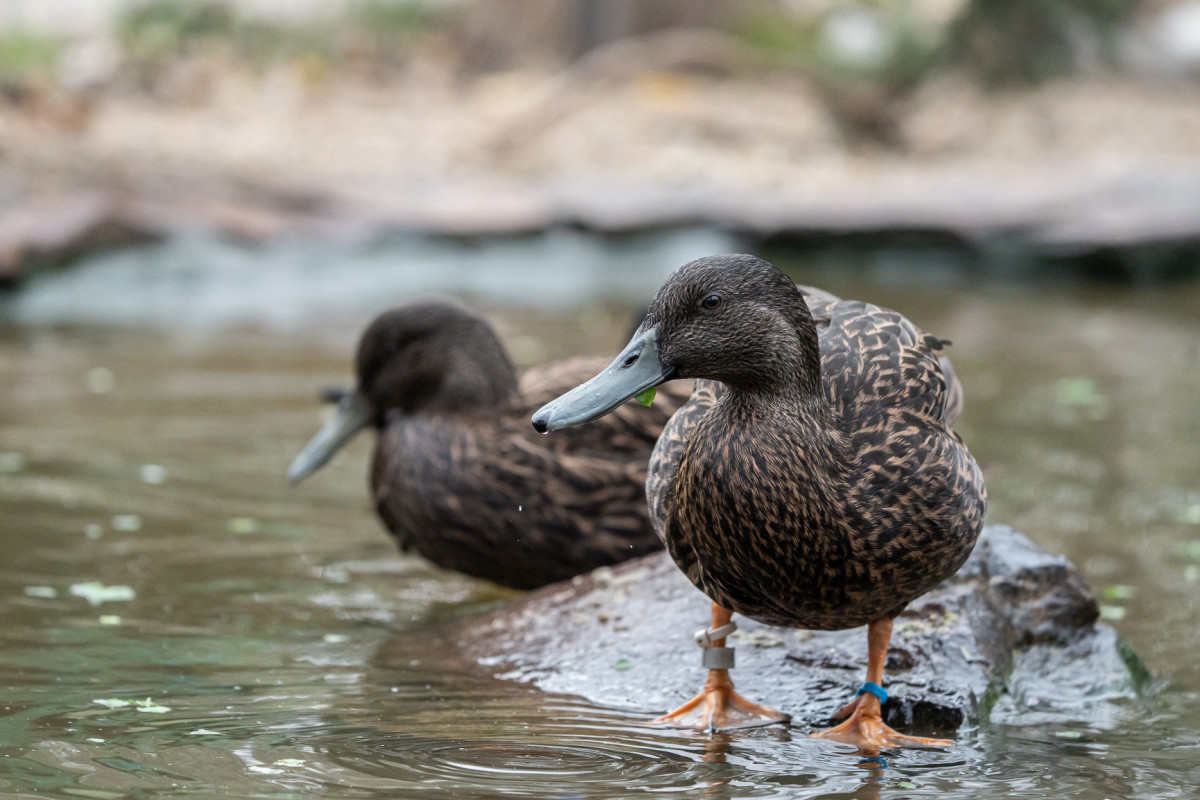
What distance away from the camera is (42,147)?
1150cm

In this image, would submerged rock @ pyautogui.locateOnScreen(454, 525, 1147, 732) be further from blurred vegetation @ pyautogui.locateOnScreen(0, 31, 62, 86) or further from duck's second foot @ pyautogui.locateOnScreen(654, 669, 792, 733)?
blurred vegetation @ pyautogui.locateOnScreen(0, 31, 62, 86)

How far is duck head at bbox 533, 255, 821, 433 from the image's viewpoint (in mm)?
3219

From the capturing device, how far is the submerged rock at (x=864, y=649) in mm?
3871

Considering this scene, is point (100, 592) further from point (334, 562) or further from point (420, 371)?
point (420, 371)

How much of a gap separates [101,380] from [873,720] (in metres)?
5.71

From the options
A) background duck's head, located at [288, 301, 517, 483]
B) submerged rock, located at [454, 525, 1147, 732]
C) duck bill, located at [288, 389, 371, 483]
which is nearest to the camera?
submerged rock, located at [454, 525, 1147, 732]

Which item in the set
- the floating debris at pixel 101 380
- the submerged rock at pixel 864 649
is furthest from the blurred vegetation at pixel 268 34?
the submerged rock at pixel 864 649

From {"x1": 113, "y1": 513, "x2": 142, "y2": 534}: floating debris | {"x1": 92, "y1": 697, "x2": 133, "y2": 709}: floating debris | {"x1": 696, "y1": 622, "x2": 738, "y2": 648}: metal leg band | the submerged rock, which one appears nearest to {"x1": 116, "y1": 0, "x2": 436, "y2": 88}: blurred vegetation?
{"x1": 113, "y1": 513, "x2": 142, "y2": 534}: floating debris

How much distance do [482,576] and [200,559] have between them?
107cm

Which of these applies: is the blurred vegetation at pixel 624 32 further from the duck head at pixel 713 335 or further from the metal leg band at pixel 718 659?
the duck head at pixel 713 335

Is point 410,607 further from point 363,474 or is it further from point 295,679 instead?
point 363,474

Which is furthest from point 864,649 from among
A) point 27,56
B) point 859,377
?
point 27,56

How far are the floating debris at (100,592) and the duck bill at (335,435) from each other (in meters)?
0.80

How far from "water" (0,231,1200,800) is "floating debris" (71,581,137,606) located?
0.04 ft
